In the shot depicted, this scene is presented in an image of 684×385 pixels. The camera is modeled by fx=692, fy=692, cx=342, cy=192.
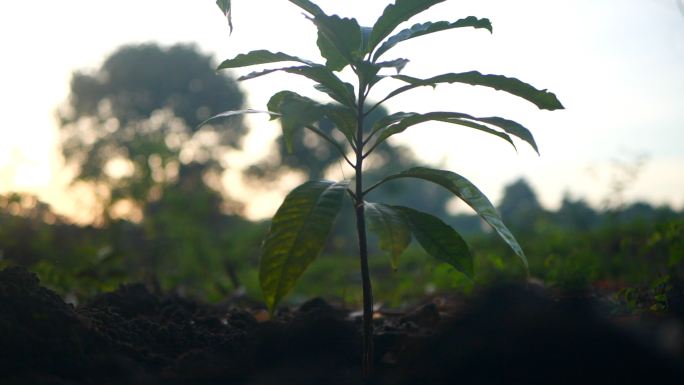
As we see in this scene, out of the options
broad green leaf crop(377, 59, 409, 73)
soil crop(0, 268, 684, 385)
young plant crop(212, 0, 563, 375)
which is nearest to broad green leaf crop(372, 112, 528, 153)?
young plant crop(212, 0, 563, 375)

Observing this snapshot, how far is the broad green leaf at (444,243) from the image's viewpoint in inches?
88.4

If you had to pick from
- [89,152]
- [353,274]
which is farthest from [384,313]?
[89,152]

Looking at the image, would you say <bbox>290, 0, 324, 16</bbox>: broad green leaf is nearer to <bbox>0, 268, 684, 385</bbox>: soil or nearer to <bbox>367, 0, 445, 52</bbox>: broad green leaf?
<bbox>367, 0, 445, 52</bbox>: broad green leaf

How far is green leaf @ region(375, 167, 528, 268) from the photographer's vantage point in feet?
7.15

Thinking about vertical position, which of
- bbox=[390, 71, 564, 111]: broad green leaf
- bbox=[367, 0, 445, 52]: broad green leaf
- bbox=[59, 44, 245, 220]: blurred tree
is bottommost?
bbox=[390, 71, 564, 111]: broad green leaf

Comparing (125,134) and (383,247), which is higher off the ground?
(125,134)

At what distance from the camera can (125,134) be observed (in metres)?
26.7

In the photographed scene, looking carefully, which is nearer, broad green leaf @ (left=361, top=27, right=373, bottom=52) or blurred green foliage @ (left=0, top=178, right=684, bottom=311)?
broad green leaf @ (left=361, top=27, right=373, bottom=52)

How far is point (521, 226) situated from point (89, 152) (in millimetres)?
19387

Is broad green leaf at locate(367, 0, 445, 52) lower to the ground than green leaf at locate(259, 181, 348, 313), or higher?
higher

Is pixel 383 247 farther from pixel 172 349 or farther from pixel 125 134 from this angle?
pixel 125 134

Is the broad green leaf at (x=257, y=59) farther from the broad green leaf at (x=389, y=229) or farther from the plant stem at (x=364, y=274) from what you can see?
the broad green leaf at (x=389, y=229)

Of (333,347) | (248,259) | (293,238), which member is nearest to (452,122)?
(293,238)

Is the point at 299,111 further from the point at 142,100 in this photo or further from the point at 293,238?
the point at 142,100
